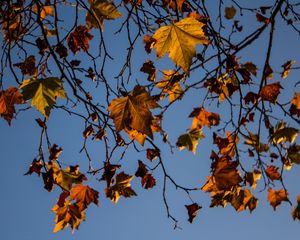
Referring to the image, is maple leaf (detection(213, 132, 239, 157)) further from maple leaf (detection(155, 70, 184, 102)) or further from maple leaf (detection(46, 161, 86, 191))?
maple leaf (detection(46, 161, 86, 191))

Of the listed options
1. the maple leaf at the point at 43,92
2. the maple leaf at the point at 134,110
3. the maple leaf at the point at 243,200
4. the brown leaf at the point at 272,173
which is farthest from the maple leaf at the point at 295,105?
the maple leaf at the point at 43,92

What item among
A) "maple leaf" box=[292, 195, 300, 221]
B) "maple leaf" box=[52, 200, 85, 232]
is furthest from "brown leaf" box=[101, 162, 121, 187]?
"maple leaf" box=[292, 195, 300, 221]

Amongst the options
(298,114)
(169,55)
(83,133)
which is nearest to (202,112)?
(298,114)

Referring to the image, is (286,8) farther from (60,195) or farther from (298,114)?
(60,195)

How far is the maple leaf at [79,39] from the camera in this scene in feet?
9.32

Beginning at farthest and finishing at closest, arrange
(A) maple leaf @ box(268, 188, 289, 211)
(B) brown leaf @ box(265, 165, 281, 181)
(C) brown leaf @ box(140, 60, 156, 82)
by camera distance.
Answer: (C) brown leaf @ box(140, 60, 156, 82)
(A) maple leaf @ box(268, 188, 289, 211)
(B) brown leaf @ box(265, 165, 281, 181)

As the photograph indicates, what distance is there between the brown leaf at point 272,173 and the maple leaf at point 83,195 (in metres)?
1.49

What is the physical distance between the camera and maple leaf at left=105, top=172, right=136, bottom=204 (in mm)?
2740

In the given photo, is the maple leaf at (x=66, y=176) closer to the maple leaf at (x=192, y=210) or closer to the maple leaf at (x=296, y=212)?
the maple leaf at (x=192, y=210)

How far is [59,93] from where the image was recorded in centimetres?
211

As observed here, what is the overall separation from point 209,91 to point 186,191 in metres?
1.04

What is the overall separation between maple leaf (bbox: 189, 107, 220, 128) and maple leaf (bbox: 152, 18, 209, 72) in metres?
1.32

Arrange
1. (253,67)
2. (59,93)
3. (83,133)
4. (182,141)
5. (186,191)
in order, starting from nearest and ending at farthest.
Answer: (59,93)
(186,191)
(83,133)
(253,67)
(182,141)

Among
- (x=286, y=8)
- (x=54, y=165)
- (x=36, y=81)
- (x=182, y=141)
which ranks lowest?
(x=54, y=165)
